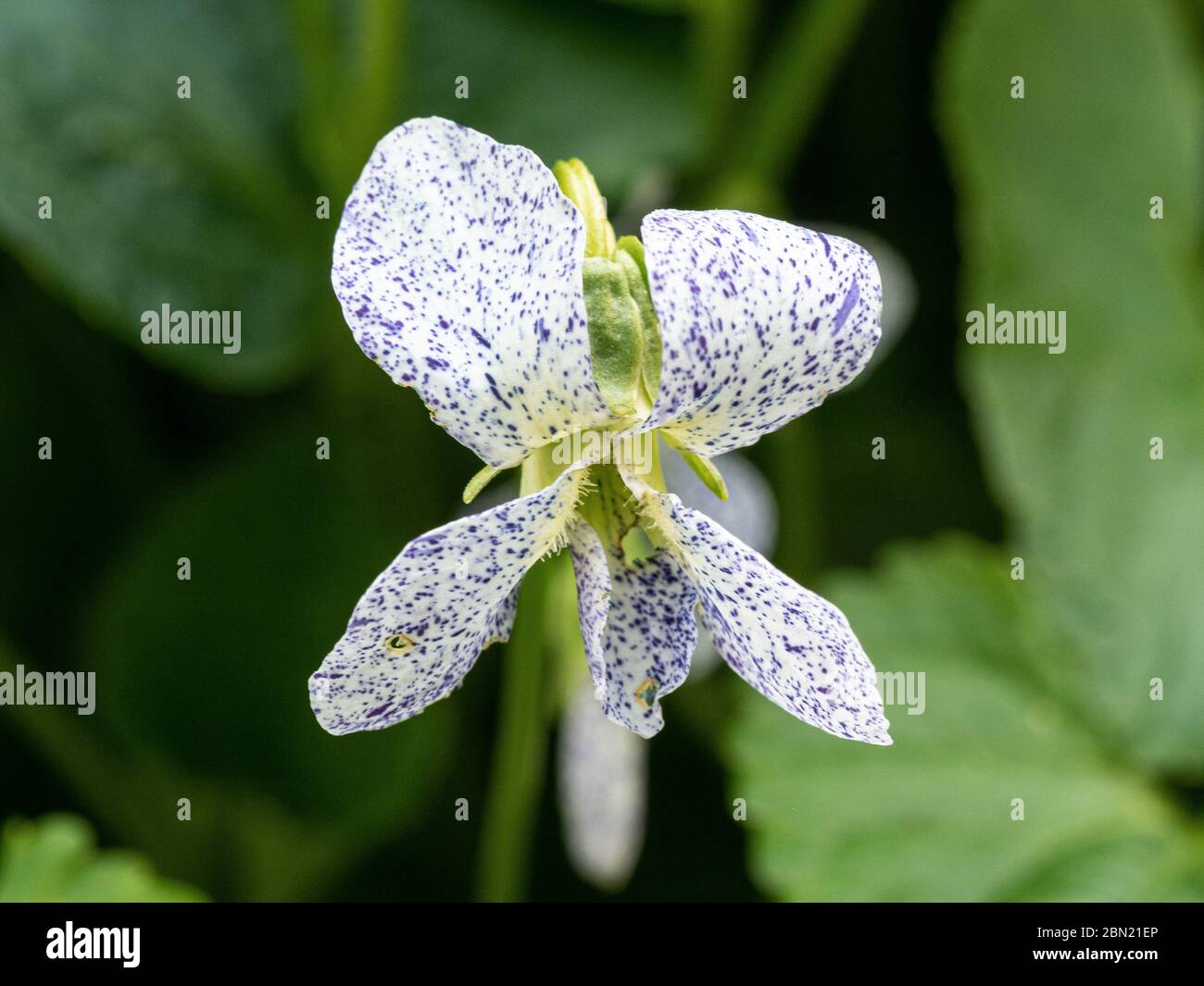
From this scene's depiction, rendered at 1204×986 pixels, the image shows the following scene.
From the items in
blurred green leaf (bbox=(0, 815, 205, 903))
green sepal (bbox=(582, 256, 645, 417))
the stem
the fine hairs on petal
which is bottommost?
blurred green leaf (bbox=(0, 815, 205, 903))

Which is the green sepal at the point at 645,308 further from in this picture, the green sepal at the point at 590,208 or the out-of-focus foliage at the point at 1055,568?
the out-of-focus foliage at the point at 1055,568

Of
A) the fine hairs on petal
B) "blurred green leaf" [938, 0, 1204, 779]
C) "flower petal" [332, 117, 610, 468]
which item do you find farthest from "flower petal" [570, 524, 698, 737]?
"blurred green leaf" [938, 0, 1204, 779]

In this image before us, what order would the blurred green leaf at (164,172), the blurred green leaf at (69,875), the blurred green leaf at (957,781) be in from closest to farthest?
the blurred green leaf at (69,875) < the blurred green leaf at (164,172) < the blurred green leaf at (957,781)

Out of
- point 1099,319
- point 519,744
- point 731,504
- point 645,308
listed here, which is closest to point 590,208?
point 645,308

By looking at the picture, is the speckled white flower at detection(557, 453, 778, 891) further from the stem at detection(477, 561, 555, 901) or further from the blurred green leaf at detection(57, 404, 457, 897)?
the blurred green leaf at detection(57, 404, 457, 897)

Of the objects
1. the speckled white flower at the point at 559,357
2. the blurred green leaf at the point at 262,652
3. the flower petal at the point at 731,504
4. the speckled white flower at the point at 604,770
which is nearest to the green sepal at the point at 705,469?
the speckled white flower at the point at 559,357
